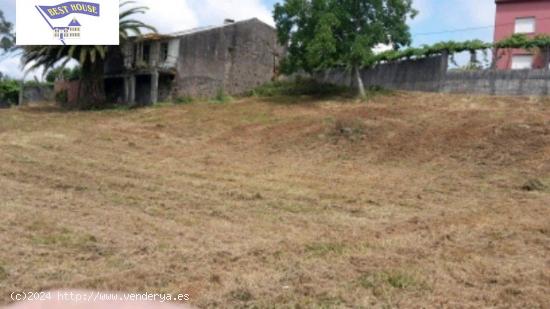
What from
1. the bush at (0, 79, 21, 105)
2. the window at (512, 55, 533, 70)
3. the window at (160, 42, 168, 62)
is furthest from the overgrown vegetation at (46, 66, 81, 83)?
the window at (512, 55, 533, 70)

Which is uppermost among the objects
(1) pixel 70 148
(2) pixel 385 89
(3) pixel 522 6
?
(3) pixel 522 6

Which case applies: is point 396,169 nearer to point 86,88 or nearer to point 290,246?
point 290,246

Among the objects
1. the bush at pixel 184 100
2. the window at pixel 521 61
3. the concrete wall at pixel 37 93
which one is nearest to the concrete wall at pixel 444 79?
the window at pixel 521 61

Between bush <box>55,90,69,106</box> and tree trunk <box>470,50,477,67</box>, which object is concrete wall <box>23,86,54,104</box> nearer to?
bush <box>55,90,69,106</box>

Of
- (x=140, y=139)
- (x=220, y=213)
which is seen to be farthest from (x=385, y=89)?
(x=220, y=213)

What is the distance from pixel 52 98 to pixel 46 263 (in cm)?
3167

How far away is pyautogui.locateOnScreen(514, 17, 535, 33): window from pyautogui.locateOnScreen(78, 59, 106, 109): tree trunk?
19.4 m

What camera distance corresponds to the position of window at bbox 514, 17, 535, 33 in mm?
26922

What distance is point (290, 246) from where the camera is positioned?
5969 mm

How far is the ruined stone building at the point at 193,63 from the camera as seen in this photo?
87.2 ft

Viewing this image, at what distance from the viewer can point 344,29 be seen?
70.1 feet

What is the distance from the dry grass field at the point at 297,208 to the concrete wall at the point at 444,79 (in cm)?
96

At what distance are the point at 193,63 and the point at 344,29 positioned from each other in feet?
27.6

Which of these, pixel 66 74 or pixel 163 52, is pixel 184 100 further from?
pixel 66 74
